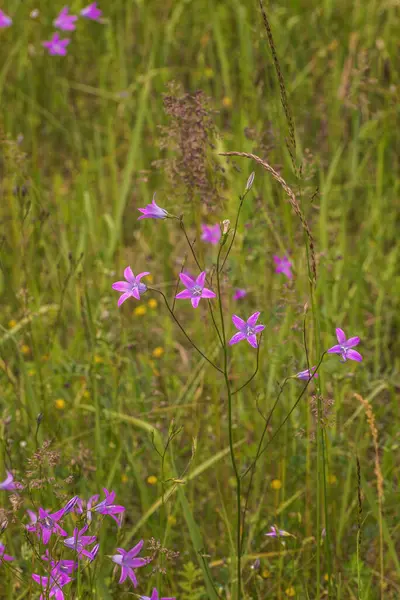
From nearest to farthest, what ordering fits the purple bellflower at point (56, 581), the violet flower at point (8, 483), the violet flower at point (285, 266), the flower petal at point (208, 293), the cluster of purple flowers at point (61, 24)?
the flower petal at point (208, 293)
the purple bellflower at point (56, 581)
the violet flower at point (8, 483)
the violet flower at point (285, 266)
the cluster of purple flowers at point (61, 24)

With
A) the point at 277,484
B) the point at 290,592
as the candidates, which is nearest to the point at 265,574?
the point at 290,592

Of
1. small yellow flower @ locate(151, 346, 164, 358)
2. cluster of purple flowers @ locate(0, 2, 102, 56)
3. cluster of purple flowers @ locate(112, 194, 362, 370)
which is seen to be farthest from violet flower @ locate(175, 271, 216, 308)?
cluster of purple flowers @ locate(0, 2, 102, 56)

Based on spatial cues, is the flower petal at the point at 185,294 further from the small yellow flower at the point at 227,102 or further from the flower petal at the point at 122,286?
the small yellow flower at the point at 227,102

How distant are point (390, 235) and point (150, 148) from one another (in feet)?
3.78

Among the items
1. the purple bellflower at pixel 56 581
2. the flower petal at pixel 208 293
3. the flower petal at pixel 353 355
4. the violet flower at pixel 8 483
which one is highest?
the flower petal at pixel 208 293

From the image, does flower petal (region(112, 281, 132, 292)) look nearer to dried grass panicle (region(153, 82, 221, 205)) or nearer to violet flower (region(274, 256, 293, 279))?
dried grass panicle (region(153, 82, 221, 205))

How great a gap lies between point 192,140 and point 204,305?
37.2 inches

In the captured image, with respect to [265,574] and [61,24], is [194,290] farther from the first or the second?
[61,24]

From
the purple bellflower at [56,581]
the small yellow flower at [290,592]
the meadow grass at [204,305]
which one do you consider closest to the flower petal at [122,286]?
the meadow grass at [204,305]

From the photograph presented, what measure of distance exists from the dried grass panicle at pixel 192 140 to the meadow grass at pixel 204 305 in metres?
0.01

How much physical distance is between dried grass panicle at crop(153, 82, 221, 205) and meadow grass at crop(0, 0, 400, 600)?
0.01 meters

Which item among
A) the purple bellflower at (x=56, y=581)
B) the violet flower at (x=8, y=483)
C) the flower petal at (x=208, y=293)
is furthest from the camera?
the violet flower at (x=8, y=483)

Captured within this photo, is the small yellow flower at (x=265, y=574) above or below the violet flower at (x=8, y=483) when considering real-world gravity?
below

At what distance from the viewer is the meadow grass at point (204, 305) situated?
196 centimetres
